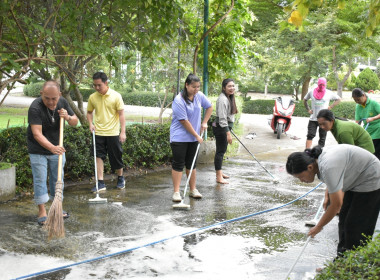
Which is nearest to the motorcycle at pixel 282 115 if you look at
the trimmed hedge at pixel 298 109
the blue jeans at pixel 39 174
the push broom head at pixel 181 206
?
the push broom head at pixel 181 206

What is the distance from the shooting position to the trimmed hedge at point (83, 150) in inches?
280

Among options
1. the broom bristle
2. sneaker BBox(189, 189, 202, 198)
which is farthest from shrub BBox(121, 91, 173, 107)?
the broom bristle

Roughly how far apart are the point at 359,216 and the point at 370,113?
410 cm

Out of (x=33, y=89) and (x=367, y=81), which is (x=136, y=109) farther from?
(x=367, y=81)

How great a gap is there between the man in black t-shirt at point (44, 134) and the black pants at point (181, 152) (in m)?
1.57

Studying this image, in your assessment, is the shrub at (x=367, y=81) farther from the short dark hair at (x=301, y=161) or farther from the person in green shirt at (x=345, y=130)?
the short dark hair at (x=301, y=161)

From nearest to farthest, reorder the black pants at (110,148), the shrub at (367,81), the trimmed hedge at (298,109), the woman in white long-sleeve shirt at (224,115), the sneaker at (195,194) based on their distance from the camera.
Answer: the sneaker at (195,194), the black pants at (110,148), the woman in white long-sleeve shirt at (224,115), the trimmed hedge at (298,109), the shrub at (367,81)

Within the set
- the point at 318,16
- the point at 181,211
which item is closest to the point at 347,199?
the point at 181,211

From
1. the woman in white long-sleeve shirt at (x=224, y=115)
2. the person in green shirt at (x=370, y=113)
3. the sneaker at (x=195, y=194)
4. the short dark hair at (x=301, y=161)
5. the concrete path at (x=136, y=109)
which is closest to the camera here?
the short dark hair at (x=301, y=161)

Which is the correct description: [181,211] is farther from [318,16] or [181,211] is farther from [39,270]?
[318,16]

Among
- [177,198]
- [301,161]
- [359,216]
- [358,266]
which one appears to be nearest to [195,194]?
[177,198]

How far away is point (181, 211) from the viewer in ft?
21.0

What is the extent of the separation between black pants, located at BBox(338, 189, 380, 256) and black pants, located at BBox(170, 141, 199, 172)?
292cm

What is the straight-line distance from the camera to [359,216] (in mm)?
4070
